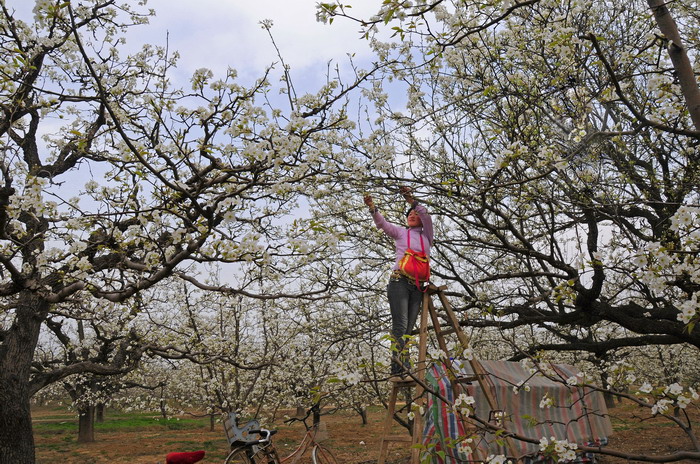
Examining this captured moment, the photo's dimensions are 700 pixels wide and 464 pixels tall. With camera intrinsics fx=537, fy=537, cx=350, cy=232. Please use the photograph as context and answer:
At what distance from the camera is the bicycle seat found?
4594 mm

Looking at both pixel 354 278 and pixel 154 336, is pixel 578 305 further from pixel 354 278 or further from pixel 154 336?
pixel 154 336

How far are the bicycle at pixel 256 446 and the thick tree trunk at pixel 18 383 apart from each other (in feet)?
14.6

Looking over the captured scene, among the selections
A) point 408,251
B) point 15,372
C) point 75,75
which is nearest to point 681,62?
point 408,251

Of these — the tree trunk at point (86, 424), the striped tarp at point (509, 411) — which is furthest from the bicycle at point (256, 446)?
the tree trunk at point (86, 424)

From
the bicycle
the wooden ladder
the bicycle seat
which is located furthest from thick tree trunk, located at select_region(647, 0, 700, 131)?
the bicycle seat

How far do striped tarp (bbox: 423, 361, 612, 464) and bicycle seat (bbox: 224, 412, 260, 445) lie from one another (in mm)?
1488

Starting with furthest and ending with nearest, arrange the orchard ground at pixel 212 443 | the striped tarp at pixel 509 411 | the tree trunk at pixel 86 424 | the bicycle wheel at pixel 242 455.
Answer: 1. the tree trunk at pixel 86 424
2. the orchard ground at pixel 212 443
3. the striped tarp at pixel 509 411
4. the bicycle wheel at pixel 242 455

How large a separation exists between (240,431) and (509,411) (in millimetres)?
2839

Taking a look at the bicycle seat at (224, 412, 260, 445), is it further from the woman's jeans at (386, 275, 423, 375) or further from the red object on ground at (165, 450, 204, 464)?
the woman's jeans at (386, 275, 423, 375)

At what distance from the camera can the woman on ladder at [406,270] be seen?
480 cm

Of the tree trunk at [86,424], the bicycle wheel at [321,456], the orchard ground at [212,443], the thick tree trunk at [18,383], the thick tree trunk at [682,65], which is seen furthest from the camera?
the tree trunk at [86,424]

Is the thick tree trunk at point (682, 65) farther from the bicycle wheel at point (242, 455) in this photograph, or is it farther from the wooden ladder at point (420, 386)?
the bicycle wheel at point (242, 455)

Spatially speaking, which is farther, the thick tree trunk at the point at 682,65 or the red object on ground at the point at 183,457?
the red object on ground at the point at 183,457

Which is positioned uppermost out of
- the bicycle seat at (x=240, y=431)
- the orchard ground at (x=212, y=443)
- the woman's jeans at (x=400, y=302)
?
the woman's jeans at (x=400, y=302)
